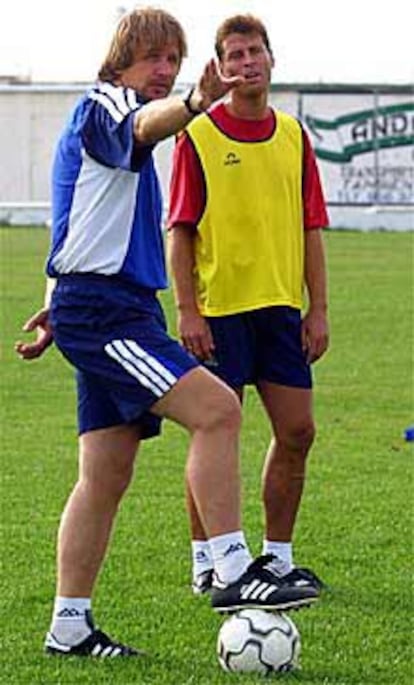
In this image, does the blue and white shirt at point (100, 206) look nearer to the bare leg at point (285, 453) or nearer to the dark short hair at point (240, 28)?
the dark short hair at point (240, 28)

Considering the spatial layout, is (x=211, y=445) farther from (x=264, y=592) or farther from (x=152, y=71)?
(x=152, y=71)

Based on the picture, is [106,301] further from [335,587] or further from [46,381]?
[46,381]

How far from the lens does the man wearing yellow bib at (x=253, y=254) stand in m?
7.81

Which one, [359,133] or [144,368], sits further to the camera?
[359,133]

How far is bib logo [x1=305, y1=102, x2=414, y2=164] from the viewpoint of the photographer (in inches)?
1970

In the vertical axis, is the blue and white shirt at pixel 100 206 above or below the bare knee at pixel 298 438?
above

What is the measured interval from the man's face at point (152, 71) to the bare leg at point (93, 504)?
114 cm

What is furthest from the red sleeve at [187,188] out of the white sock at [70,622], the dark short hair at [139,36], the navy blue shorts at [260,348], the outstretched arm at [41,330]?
the white sock at [70,622]

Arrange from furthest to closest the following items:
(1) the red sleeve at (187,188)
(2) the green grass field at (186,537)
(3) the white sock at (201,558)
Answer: (3) the white sock at (201,558), (1) the red sleeve at (187,188), (2) the green grass field at (186,537)

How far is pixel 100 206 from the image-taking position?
6613 mm

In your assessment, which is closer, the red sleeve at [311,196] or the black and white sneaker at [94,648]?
the black and white sneaker at [94,648]

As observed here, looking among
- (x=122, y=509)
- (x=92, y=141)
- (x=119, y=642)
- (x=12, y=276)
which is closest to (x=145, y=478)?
(x=122, y=509)

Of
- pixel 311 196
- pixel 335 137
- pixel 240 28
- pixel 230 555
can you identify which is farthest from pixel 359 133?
pixel 230 555

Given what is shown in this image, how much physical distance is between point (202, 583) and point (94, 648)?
1.24m
